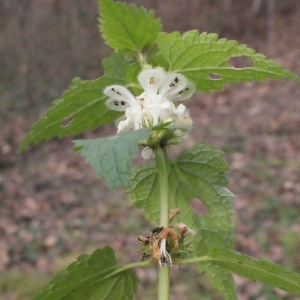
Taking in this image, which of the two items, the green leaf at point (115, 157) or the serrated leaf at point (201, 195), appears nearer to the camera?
the green leaf at point (115, 157)

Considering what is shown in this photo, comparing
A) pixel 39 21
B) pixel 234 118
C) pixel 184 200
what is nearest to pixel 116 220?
pixel 234 118

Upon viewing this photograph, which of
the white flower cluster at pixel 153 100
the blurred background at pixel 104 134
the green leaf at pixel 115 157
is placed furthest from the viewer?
the blurred background at pixel 104 134

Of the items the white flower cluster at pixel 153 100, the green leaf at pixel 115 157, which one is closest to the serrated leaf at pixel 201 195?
the white flower cluster at pixel 153 100

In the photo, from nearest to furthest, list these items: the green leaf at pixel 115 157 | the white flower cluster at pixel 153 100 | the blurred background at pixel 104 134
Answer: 1. the green leaf at pixel 115 157
2. the white flower cluster at pixel 153 100
3. the blurred background at pixel 104 134

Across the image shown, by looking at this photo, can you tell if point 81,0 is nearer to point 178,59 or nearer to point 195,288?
point 195,288

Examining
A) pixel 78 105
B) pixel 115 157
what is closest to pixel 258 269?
pixel 115 157

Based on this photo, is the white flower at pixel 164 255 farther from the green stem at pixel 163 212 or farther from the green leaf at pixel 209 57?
the green leaf at pixel 209 57

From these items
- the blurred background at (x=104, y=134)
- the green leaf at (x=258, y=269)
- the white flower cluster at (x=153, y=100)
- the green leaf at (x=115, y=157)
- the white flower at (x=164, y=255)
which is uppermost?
the blurred background at (x=104, y=134)
